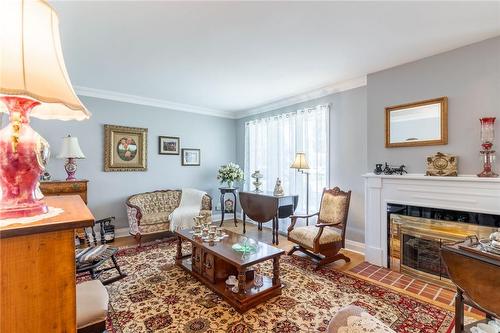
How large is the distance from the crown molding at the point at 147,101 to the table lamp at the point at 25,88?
384cm

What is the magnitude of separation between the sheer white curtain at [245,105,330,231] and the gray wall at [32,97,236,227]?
0.73 meters

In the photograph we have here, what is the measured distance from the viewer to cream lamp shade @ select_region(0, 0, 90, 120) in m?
0.59

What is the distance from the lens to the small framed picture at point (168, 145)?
4.79 meters

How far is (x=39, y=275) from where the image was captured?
63 centimetres

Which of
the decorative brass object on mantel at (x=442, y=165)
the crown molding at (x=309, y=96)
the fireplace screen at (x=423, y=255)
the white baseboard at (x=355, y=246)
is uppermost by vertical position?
the crown molding at (x=309, y=96)

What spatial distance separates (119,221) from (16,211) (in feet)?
13.3

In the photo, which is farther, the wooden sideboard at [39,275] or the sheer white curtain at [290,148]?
the sheer white curtain at [290,148]

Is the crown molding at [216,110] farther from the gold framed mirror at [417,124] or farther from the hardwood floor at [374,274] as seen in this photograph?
the hardwood floor at [374,274]

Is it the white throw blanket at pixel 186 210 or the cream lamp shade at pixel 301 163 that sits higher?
the cream lamp shade at pixel 301 163

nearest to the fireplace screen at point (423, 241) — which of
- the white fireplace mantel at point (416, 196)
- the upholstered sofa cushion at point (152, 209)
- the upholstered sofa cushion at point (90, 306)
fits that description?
the white fireplace mantel at point (416, 196)

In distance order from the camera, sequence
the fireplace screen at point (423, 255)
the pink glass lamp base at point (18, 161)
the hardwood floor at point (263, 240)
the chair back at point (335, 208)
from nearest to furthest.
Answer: the pink glass lamp base at point (18, 161)
the fireplace screen at point (423, 255)
the hardwood floor at point (263, 240)
the chair back at point (335, 208)

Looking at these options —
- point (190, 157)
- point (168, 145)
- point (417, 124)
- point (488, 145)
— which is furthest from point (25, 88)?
point (190, 157)

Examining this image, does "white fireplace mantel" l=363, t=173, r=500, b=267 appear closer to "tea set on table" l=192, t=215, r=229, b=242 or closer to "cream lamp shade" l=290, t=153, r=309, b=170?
"cream lamp shade" l=290, t=153, r=309, b=170

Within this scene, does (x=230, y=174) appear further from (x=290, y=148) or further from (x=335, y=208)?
(x=335, y=208)
